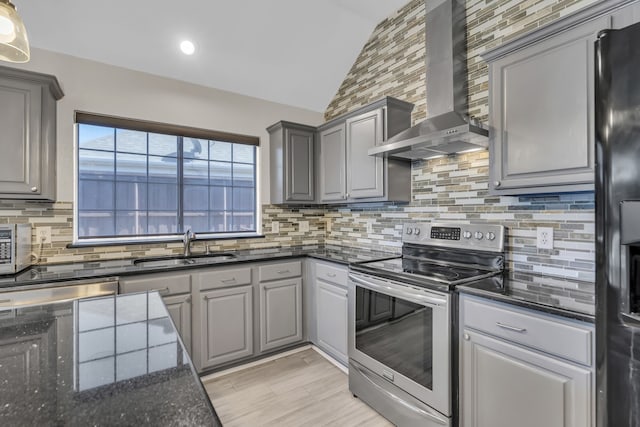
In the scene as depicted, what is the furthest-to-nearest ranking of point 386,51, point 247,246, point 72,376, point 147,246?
point 247,246, point 386,51, point 147,246, point 72,376

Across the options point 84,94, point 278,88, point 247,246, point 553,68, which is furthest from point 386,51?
point 84,94

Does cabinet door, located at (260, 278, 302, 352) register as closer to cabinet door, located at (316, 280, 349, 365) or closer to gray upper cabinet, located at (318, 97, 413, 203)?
cabinet door, located at (316, 280, 349, 365)

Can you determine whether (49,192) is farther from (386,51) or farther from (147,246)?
(386,51)

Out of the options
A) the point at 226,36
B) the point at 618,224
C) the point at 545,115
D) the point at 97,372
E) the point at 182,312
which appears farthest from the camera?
the point at 226,36

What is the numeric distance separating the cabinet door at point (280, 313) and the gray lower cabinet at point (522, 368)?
1617 mm

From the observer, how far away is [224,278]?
2.53 m

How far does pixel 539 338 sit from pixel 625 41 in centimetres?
111

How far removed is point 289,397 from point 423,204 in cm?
181

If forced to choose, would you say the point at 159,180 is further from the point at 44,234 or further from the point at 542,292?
the point at 542,292

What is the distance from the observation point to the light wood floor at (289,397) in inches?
78.7

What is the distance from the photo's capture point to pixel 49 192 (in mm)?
2236

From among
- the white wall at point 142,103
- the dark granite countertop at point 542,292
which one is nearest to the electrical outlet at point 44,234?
the white wall at point 142,103

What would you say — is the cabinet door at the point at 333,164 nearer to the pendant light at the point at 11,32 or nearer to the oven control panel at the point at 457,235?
the oven control panel at the point at 457,235

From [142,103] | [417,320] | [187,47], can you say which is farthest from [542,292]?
[142,103]
